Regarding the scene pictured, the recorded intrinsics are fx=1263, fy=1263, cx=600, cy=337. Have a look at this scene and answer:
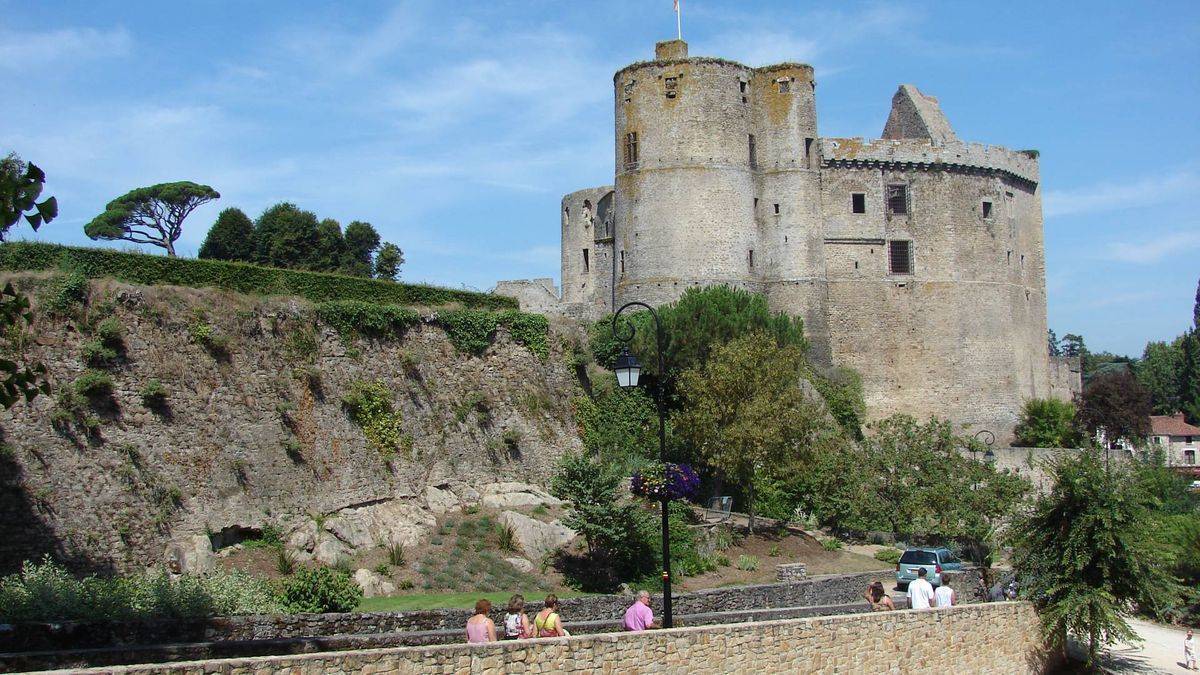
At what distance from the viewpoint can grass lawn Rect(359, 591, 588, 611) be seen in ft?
69.7

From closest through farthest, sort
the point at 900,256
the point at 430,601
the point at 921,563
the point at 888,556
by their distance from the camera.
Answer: the point at 430,601, the point at 921,563, the point at 888,556, the point at 900,256

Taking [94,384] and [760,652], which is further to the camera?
[94,384]

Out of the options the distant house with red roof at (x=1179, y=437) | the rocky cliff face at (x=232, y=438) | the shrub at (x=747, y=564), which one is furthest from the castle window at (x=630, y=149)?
the distant house with red roof at (x=1179, y=437)

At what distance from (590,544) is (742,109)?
22277mm

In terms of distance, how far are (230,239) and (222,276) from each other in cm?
2304

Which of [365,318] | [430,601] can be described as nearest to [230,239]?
[365,318]

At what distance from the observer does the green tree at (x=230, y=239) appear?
4939 centimetres

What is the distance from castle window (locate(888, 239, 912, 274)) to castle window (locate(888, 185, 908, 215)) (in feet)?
3.90

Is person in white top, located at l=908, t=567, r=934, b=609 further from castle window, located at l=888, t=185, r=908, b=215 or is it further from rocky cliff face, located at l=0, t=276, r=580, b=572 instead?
castle window, located at l=888, t=185, r=908, b=215

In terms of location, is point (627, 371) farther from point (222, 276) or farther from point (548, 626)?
point (222, 276)

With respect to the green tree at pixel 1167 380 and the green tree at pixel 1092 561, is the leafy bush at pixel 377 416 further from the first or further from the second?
the green tree at pixel 1167 380

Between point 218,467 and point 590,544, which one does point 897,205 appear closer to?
point 590,544

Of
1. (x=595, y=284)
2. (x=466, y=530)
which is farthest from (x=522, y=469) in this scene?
(x=595, y=284)

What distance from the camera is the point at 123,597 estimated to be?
18391 mm
